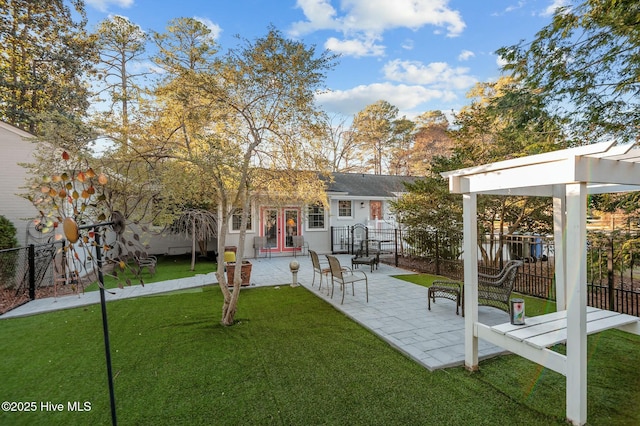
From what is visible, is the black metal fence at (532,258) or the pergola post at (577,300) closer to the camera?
the pergola post at (577,300)

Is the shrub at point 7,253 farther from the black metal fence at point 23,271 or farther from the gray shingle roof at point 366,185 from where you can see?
the gray shingle roof at point 366,185

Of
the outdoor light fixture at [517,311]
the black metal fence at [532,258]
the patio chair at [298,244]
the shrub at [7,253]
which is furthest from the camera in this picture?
the patio chair at [298,244]

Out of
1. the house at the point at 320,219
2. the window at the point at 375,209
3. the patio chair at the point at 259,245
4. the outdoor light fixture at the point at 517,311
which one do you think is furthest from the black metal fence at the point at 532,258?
the patio chair at the point at 259,245

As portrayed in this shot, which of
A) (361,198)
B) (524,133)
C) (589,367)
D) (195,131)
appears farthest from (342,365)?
(361,198)

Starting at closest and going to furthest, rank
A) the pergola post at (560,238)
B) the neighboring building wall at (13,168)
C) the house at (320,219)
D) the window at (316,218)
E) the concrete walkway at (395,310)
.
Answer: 1. the concrete walkway at (395,310)
2. the pergola post at (560,238)
3. the neighboring building wall at (13,168)
4. the house at (320,219)
5. the window at (316,218)

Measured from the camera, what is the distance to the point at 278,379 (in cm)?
325

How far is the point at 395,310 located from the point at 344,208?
1019 cm

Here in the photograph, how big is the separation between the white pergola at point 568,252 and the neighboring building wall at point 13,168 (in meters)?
11.1

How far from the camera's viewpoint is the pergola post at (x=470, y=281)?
3.37 meters

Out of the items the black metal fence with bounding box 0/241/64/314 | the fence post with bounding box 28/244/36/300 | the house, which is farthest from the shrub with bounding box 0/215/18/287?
the house

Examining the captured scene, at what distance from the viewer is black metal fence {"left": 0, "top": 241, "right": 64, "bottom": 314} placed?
702 centimetres

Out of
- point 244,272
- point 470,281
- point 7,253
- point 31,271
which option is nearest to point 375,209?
point 244,272

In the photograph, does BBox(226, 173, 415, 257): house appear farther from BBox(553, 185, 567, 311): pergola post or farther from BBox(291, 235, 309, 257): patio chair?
BBox(553, 185, 567, 311): pergola post

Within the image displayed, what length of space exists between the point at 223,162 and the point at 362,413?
12.9ft
